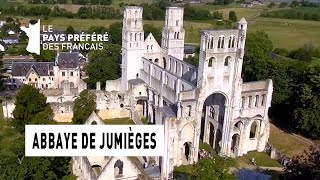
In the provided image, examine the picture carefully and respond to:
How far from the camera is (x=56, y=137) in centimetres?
3089

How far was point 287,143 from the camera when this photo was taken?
55375mm

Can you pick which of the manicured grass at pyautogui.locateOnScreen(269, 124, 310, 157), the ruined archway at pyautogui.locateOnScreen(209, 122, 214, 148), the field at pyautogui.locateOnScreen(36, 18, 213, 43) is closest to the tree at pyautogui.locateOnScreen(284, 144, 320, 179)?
the manicured grass at pyautogui.locateOnScreen(269, 124, 310, 157)

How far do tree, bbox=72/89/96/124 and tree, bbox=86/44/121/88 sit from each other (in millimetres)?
14840

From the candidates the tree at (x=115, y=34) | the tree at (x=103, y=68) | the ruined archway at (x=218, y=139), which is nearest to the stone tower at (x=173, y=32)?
the tree at (x=103, y=68)

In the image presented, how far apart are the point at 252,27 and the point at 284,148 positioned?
331ft

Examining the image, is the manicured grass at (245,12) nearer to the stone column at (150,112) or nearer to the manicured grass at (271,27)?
the manicured grass at (271,27)

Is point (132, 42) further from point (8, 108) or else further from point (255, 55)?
point (255, 55)

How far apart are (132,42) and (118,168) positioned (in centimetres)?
2824

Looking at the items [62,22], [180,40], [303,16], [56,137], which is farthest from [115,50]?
[303,16]

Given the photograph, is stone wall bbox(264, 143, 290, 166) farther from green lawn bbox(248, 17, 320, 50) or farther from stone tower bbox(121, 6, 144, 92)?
green lawn bbox(248, 17, 320, 50)

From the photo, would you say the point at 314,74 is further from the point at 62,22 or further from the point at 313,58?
the point at 62,22

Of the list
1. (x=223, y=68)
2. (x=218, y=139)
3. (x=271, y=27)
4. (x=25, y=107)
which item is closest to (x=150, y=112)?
(x=218, y=139)

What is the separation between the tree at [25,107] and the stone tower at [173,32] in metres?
22.2

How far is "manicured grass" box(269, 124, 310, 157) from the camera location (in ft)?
175
